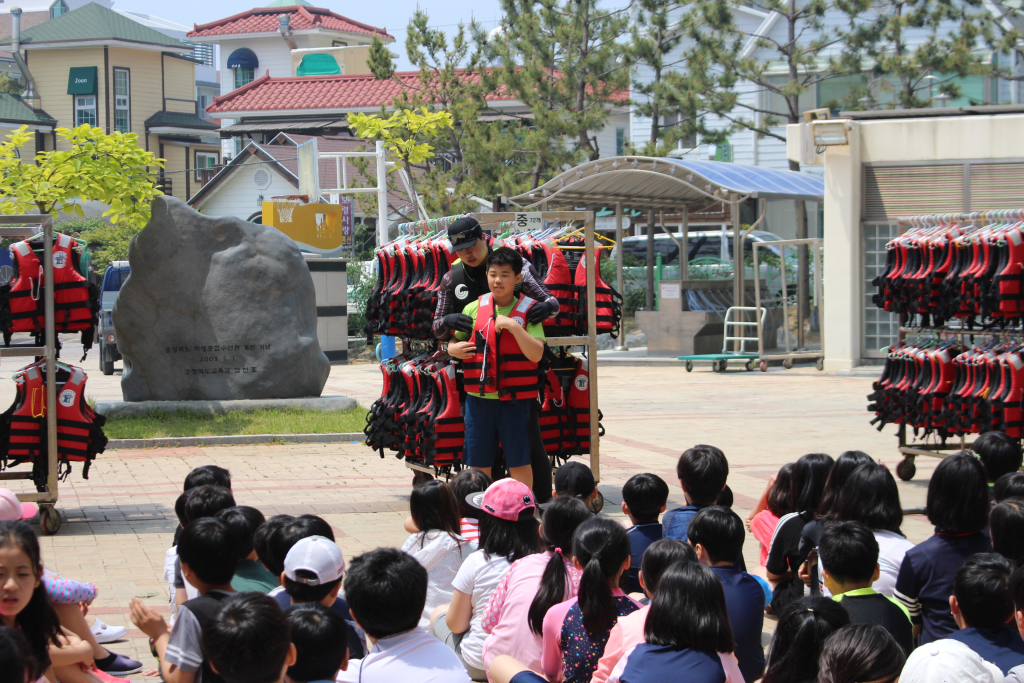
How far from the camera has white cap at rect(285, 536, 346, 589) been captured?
3.65 metres

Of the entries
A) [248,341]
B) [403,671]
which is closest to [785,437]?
[248,341]

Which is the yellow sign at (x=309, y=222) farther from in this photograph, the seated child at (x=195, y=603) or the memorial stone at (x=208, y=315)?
the seated child at (x=195, y=603)

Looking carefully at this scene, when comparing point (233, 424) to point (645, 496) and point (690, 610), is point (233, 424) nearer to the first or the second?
point (645, 496)

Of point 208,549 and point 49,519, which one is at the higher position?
point 208,549

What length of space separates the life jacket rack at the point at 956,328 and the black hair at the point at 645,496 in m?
4.39

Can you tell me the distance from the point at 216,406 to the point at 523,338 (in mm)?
6846

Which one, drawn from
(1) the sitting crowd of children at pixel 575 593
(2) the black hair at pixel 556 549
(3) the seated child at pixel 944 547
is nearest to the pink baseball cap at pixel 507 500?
Answer: (1) the sitting crowd of children at pixel 575 593

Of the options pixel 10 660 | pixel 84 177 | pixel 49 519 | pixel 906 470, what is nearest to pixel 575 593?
pixel 10 660

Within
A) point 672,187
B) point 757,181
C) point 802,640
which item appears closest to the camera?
point 802,640

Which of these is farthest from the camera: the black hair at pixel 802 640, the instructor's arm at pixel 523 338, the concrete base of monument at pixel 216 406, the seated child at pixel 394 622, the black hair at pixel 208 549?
the concrete base of monument at pixel 216 406

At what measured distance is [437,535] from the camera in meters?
4.93

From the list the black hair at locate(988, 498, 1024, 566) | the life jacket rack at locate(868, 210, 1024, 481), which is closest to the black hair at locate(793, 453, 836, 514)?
the black hair at locate(988, 498, 1024, 566)

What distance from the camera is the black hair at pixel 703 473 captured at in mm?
5164

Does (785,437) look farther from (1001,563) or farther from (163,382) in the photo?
(1001,563)
